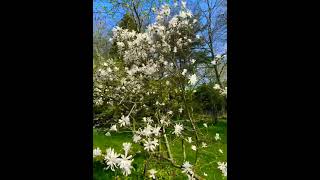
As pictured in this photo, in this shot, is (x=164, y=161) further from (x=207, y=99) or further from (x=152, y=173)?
(x=207, y=99)


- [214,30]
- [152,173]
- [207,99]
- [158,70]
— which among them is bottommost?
[152,173]

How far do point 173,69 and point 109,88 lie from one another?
388 millimetres

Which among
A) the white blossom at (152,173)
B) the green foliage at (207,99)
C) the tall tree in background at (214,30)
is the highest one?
the tall tree in background at (214,30)

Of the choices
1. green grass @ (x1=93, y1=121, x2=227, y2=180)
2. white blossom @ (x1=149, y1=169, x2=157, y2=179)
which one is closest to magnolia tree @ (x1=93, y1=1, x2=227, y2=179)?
green grass @ (x1=93, y1=121, x2=227, y2=180)

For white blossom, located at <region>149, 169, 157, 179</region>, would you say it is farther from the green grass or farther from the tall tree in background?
the tall tree in background

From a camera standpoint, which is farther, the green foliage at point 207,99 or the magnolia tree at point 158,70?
the green foliage at point 207,99

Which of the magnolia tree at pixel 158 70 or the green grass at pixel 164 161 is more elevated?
the magnolia tree at pixel 158 70

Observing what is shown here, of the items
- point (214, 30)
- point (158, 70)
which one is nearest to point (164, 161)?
point (158, 70)

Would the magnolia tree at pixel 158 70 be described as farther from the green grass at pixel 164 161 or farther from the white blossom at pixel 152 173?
the white blossom at pixel 152 173

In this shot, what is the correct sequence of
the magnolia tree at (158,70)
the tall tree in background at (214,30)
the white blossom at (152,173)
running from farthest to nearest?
the tall tree in background at (214,30) → the magnolia tree at (158,70) → the white blossom at (152,173)

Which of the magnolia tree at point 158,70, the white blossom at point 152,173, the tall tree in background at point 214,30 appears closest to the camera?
the white blossom at point 152,173

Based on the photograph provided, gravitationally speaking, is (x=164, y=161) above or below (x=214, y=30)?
below

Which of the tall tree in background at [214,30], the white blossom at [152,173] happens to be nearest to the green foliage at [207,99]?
the tall tree in background at [214,30]
